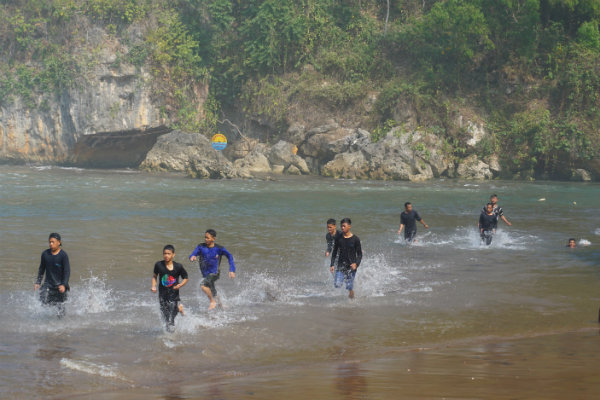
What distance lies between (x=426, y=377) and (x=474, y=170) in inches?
1272

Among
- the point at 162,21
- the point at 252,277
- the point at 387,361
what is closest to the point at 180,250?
the point at 252,277

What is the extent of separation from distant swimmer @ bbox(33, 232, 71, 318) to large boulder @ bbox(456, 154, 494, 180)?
30968mm

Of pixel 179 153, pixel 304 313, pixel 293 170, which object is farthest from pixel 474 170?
pixel 304 313

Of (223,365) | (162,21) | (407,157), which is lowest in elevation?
(223,365)

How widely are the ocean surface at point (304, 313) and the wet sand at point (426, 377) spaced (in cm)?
3

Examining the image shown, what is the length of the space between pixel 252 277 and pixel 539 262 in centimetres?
625

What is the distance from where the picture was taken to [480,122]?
39.4 meters

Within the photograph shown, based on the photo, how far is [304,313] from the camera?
10664 millimetres

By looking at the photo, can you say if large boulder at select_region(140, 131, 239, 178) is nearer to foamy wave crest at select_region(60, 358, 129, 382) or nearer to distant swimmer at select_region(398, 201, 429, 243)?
distant swimmer at select_region(398, 201, 429, 243)

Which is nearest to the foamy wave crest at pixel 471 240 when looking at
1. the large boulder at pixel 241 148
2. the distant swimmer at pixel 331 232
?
the distant swimmer at pixel 331 232

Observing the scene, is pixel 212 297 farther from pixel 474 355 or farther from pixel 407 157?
pixel 407 157

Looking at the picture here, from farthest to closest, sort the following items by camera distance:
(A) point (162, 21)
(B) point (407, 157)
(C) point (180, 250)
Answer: (A) point (162, 21), (B) point (407, 157), (C) point (180, 250)

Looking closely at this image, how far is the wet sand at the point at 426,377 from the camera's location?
6.39 meters

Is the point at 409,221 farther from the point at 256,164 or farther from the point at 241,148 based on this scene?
the point at 241,148
